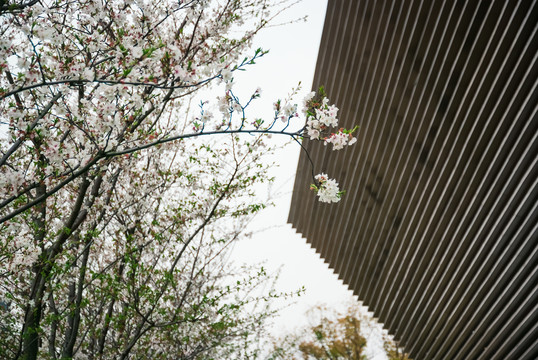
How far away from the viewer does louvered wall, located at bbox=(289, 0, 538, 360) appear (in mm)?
3838

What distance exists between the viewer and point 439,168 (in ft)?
15.8

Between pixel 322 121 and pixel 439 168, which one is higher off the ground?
pixel 439 168

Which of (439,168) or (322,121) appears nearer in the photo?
(322,121)

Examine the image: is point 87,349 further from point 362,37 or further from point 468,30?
point 468,30

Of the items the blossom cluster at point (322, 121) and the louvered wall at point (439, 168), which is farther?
the louvered wall at point (439, 168)

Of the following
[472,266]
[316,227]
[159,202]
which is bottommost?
[472,266]

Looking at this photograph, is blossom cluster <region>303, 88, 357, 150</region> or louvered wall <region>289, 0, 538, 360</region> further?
louvered wall <region>289, 0, 538, 360</region>

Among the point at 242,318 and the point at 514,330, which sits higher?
the point at 242,318

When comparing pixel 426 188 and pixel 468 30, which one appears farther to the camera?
pixel 426 188

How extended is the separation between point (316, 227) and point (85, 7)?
5.14m

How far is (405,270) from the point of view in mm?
6133

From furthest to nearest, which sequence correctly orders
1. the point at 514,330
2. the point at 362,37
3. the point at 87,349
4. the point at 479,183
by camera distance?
the point at 87,349
the point at 362,37
the point at 514,330
the point at 479,183

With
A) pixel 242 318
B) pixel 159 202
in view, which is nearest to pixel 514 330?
pixel 242 318

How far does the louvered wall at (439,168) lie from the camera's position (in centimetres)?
384
